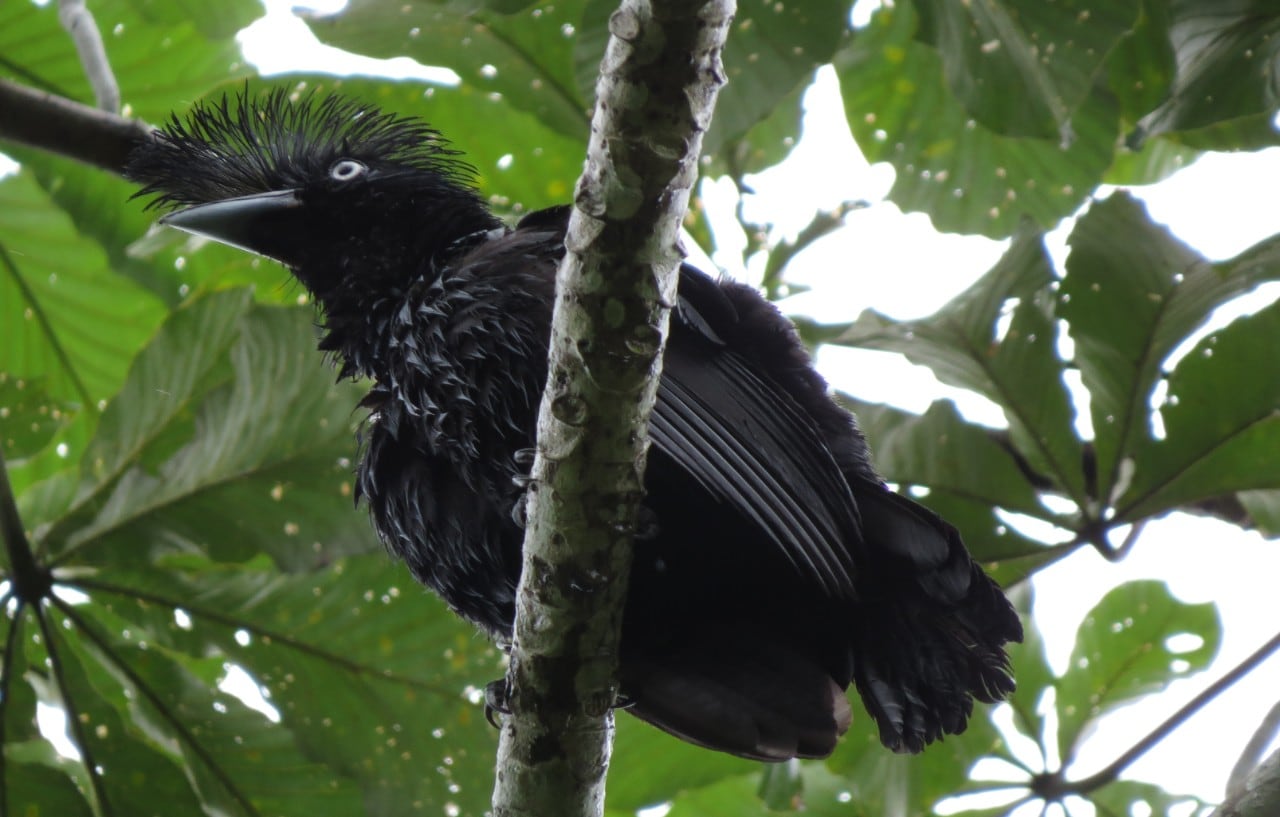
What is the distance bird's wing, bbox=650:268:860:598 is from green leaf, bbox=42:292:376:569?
103cm

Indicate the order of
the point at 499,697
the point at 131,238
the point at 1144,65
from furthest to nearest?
1. the point at 131,238
2. the point at 1144,65
3. the point at 499,697

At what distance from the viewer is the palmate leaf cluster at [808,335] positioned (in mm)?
3215

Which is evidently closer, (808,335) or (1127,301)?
(1127,301)

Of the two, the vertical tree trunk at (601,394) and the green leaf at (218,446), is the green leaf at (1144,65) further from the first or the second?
the green leaf at (218,446)

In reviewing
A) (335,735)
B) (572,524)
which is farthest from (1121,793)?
(572,524)

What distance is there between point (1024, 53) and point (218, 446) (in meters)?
2.07

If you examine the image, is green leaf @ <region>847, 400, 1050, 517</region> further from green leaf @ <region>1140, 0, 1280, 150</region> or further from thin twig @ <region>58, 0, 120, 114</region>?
thin twig @ <region>58, 0, 120, 114</region>

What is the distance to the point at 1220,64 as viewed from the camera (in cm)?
307

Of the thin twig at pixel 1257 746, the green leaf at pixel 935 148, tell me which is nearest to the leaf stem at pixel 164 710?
the thin twig at pixel 1257 746

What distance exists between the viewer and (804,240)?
4.06 metres

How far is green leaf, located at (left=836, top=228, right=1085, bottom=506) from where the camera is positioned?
336 centimetres

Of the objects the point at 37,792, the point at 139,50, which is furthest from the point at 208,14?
the point at 37,792

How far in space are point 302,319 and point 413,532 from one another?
77 centimetres

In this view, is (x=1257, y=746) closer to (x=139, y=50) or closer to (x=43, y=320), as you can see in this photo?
(x=43, y=320)
